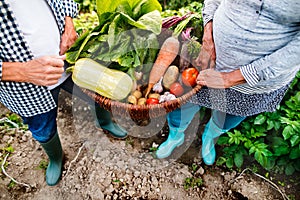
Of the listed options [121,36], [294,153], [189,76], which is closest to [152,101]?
[189,76]

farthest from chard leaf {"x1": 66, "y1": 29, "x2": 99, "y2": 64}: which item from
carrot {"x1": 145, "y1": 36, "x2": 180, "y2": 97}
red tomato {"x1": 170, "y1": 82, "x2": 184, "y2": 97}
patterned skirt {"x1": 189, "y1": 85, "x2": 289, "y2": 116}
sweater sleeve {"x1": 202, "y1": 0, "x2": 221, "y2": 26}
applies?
patterned skirt {"x1": 189, "y1": 85, "x2": 289, "y2": 116}

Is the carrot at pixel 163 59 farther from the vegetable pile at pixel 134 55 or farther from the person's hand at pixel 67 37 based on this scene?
the person's hand at pixel 67 37

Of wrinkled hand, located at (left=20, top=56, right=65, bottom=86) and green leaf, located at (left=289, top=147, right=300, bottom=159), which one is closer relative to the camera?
wrinkled hand, located at (left=20, top=56, right=65, bottom=86)

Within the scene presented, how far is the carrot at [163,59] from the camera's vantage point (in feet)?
5.29

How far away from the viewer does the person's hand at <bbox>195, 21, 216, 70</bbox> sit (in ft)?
5.35

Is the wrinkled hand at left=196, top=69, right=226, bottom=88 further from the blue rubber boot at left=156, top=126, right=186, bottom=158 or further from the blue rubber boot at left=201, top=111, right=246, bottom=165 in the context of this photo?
the blue rubber boot at left=156, top=126, right=186, bottom=158

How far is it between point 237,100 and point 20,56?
1.17 metres

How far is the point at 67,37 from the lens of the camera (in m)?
1.71

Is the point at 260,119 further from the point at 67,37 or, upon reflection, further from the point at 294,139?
the point at 67,37

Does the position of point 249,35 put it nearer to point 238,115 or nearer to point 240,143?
point 238,115

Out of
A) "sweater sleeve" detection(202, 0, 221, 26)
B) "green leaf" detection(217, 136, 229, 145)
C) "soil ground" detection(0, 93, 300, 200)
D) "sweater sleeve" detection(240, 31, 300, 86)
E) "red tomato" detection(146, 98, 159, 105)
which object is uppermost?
"sweater sleeve" detection(202, 0, 221, 26)

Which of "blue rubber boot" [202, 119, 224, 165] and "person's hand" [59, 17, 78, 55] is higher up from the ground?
"person's hand" [59, 17, 78, 55]

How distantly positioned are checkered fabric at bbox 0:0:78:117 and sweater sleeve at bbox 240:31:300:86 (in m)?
0.99

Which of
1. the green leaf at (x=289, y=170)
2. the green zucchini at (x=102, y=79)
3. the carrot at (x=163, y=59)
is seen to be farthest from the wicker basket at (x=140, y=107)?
the green leaf at (x=289, y=170)
